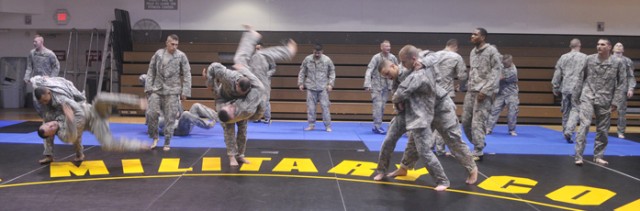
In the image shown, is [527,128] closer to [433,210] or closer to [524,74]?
[524,74]

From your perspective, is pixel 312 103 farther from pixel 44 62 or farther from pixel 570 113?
pixel 44 62

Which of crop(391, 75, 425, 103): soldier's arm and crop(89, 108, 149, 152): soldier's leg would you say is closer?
crop(391, 75, 425, 103): soldier's arm

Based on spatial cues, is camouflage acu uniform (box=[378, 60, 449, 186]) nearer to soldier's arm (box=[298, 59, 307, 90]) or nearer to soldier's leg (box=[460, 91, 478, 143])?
soldier's leg (box=[460, 91, 478, 143])

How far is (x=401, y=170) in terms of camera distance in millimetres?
5422

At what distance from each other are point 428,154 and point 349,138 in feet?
13.4

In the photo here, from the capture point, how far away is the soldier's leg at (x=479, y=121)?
6281 millimetres

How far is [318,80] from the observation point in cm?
993

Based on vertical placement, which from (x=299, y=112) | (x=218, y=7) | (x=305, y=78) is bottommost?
(x=299, y=112)

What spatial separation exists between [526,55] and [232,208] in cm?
1109

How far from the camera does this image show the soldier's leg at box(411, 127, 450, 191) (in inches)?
189

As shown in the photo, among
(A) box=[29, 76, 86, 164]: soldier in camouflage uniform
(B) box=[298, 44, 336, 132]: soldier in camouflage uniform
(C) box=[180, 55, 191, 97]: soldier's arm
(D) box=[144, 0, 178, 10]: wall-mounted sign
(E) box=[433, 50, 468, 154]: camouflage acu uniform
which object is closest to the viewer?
(A) box=[29, 76, 86, 164]: soldier in camouflage uniform

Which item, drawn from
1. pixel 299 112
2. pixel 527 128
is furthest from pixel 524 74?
pixel 299 112

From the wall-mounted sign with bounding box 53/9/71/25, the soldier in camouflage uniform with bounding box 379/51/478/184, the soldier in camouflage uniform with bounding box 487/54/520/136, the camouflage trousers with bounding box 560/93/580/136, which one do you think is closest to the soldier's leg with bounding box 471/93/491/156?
the soldier in camouflage uniform with bounding box 379/51/478/184

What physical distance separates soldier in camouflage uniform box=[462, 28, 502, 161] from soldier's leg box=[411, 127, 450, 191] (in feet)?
5.81
